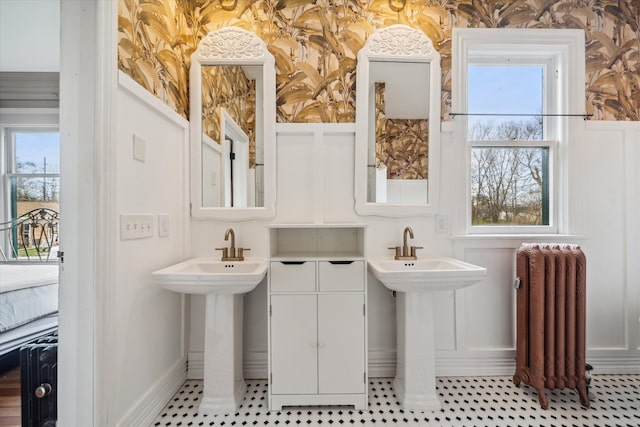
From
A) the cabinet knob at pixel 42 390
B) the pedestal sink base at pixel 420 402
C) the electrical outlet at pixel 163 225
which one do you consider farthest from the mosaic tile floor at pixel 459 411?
the electrical outlet at pixel 163 225

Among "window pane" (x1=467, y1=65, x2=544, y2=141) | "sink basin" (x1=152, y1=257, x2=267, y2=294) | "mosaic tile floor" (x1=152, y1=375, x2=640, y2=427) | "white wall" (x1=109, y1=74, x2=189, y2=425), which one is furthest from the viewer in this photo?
"window pane" (x1=467, y1=65, x2=544, y2=141)

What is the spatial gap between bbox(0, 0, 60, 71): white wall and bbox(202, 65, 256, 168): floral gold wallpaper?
111 cm

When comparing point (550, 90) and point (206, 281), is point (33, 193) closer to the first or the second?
point (206, 281)

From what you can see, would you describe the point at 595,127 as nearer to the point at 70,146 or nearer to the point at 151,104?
the point at 151,104

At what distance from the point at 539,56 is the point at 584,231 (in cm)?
126

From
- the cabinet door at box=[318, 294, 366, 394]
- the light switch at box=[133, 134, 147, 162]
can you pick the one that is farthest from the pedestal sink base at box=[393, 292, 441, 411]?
the light switch at box=[133, 134, 147, 162]

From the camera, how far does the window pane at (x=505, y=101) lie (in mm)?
2062

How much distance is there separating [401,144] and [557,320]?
138 centimetres

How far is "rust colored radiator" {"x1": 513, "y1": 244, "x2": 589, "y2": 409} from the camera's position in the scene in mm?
1675

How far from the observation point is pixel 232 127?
1.96 meters

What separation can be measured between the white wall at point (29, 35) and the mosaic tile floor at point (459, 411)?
267cm

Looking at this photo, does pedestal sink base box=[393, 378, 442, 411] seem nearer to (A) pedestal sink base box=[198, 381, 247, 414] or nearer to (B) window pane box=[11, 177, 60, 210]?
(A) pedestal sink base box=[198, 381, 247, 414]

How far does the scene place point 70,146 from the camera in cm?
118

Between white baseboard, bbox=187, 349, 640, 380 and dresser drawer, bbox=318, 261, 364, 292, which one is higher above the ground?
dresser drawer, bbox=318, 261, 364, 292
